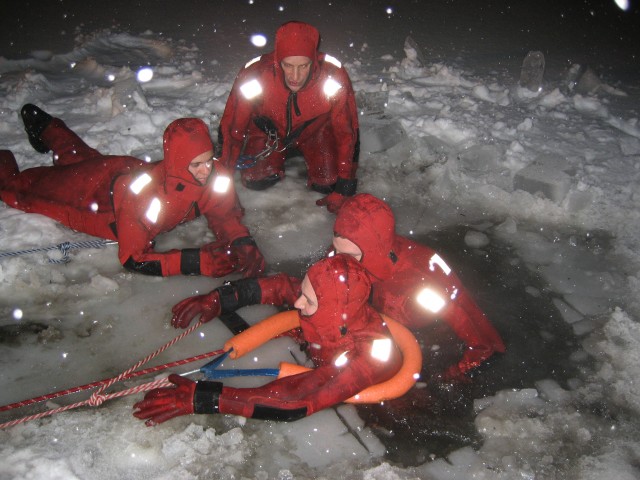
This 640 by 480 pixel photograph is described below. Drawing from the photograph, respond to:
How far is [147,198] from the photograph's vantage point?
11.7 ft

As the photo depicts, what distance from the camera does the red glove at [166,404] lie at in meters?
2.73

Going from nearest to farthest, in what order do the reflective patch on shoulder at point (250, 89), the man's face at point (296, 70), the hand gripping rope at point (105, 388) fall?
the hand gripping rope at point (105, 388) → the man's face at point (296, 70) → the reflective patch on shoulder at point (250, 89)

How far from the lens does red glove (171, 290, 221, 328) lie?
→ 3.47m

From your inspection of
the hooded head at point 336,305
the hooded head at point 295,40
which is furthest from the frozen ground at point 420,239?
the hooded head at point 295,40

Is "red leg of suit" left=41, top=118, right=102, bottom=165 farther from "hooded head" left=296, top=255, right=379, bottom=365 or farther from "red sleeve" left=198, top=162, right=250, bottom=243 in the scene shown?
"hooded head" left=296, top=255, right=379, bottom=365

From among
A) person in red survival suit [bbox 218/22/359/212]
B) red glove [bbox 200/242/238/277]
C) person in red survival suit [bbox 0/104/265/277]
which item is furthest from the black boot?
red glove [bbox 200/242/238/277]

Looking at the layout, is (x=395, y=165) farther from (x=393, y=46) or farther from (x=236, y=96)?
(x=393, y=46)

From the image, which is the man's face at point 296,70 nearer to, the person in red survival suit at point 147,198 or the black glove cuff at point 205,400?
the person in red survival suit at point 147,198

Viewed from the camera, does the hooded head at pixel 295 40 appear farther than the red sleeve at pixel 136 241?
Yes

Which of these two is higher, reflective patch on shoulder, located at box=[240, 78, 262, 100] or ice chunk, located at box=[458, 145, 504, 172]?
reflective patch on shoulder, located at box=[240, 78, 262, 100]

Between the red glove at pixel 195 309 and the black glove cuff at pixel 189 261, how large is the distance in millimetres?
289

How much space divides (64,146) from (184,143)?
5.37ft

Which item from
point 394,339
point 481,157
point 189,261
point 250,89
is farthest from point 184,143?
point 481,157

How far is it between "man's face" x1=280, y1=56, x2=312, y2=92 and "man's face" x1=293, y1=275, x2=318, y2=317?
2076 mm
